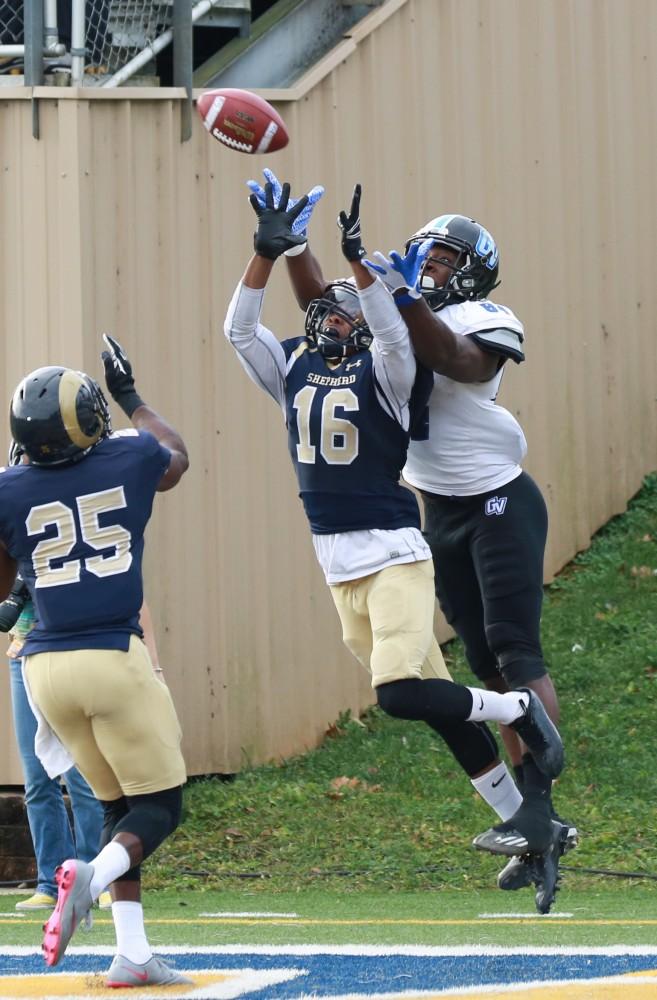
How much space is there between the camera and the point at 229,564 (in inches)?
378

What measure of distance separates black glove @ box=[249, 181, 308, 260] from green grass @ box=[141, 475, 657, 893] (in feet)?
12.1

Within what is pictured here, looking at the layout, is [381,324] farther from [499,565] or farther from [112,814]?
[112,814]

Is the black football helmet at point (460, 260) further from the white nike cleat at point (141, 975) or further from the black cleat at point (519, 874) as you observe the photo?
the white nike cleat at point (141, 975)

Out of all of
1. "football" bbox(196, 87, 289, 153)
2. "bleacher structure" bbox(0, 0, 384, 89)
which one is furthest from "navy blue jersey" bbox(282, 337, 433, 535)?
"bleacher structure" bbox(0, 0, 384, 89)

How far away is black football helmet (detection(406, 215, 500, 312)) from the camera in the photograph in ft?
19.7

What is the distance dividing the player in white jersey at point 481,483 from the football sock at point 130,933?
1.54 metres

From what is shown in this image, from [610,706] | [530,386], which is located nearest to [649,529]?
[530,386]

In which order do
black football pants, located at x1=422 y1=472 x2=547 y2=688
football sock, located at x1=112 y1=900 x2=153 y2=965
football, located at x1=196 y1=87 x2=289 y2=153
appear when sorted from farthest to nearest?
1. football, located at x1=196 y1=87 x2=289 y2=153
2. black football pants, located at x1=422 y1=472 x2=547 y2=688
3. football sock, located at x1=112 y1=900 x2=153 y2=965

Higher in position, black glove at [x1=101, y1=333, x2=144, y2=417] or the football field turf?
black glove at [x1=101, y1=333, x2=144, y2=417]

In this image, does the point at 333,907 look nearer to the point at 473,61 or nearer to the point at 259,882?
the point at 259,882

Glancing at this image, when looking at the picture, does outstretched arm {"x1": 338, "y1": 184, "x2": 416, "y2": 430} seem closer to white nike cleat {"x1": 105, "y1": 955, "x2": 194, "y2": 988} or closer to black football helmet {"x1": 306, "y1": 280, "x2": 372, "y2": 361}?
black football helmet {"x1": 306, "y1": 280, "x2": 372, "y2": 361}

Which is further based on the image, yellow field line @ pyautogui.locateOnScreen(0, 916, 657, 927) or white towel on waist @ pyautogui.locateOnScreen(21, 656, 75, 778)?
yellow field line @ pyautogui.locateOnScreen(0, 916, 657, 927)

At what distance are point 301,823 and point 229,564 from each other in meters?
1.57

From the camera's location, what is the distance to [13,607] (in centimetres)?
723
